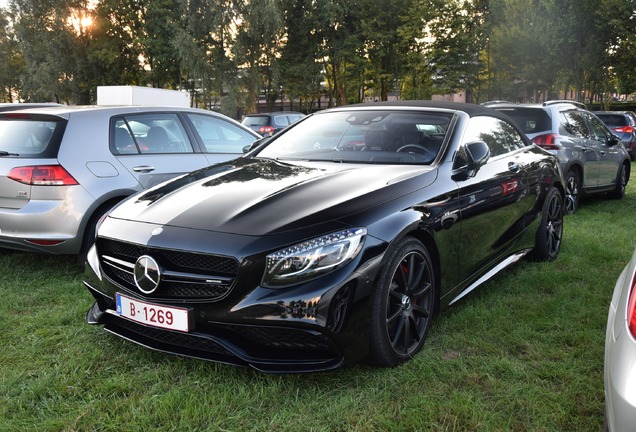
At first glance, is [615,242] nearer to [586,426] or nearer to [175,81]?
[586,426]

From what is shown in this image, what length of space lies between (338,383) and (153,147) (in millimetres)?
3358

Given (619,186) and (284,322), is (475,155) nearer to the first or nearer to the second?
(284,322)

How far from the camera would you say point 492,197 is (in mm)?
4008

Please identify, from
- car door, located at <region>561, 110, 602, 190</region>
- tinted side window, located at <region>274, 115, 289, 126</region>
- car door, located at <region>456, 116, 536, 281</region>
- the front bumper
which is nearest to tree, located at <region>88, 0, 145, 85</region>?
tinted side window, located at <region>274, 115, 289, 126</region>

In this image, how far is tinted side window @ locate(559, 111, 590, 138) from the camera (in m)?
7.62

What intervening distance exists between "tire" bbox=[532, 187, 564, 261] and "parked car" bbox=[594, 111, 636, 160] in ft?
38.8

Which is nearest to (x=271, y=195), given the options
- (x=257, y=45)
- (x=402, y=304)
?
(x=402, y=304)

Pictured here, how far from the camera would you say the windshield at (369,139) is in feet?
12.7

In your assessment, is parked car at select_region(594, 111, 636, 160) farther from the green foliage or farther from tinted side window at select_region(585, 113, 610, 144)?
the green foliage

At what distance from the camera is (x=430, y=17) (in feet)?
118

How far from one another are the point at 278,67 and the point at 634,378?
116 ft

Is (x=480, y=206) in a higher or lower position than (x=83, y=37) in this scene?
lower

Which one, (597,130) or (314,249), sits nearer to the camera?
(314,249)

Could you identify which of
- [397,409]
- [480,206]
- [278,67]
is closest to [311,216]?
[397,409]
